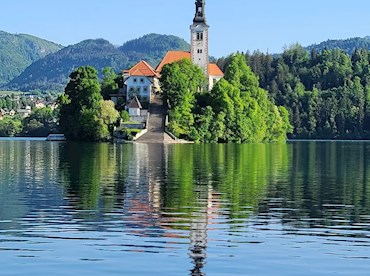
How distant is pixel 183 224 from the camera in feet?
78.6

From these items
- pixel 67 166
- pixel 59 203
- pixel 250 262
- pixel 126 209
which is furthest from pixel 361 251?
pixel 67 166

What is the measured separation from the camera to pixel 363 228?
78.1 ft

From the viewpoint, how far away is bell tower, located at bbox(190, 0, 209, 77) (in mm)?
130125

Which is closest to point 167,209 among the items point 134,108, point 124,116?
point 124,116

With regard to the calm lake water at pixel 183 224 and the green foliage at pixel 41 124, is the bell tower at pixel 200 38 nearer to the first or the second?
the green foliage at pixel 41 124

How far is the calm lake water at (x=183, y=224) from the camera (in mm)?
18016

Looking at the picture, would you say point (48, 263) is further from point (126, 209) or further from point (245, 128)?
point (245, 128)

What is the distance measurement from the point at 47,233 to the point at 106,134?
88955mm

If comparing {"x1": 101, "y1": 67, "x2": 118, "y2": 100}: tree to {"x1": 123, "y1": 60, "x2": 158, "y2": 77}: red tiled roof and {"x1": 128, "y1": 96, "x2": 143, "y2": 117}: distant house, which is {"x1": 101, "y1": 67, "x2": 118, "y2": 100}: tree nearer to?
{"x1": 123, "y1": 60, "x2": 158, "y2": 77}: red tiled roof

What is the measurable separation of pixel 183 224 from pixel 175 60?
108 meters

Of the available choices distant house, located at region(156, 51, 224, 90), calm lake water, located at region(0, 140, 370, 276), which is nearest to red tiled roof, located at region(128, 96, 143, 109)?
distant house, located at region(156, 51, 224, 90)

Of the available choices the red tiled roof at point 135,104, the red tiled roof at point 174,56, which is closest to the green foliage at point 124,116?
the red tiled roof at point 135,104

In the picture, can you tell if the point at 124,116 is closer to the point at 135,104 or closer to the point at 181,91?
the point at 135,104

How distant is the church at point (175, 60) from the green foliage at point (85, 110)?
9.75 m
